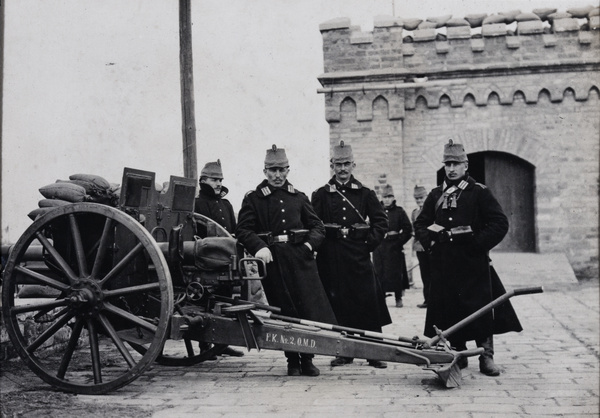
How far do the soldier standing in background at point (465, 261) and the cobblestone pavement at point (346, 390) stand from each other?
0.36 m

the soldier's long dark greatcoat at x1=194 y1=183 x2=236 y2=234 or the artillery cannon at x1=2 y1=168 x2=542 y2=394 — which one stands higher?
the soldier's long dark greatcoat at x1=194 y1=183 x2=236 y2=234

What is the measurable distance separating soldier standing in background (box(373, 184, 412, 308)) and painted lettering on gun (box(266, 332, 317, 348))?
19.2ft

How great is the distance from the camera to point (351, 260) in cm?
658

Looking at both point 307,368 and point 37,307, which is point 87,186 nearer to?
point 37,307

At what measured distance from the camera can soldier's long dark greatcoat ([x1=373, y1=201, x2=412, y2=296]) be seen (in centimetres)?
1101

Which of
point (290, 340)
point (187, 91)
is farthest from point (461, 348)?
point (187, 91)

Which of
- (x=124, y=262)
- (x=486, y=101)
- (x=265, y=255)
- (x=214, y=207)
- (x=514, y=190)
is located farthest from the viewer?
(x=514, y=190)

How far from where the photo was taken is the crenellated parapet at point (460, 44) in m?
13.6

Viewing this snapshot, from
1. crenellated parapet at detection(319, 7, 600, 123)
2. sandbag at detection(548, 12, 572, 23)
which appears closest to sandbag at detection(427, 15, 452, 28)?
crenellated parapet at detection(319, 7, 600, 123)

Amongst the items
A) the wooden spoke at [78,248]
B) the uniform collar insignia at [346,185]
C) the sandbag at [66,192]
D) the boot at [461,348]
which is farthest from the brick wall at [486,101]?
the wooden spoke at [78,248]

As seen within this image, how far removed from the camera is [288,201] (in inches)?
236

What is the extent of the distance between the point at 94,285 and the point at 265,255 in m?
1.31

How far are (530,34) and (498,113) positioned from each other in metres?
1.62

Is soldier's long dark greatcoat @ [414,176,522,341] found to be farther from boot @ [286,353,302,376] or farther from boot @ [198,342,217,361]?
boot @ [198,342,217,361]
